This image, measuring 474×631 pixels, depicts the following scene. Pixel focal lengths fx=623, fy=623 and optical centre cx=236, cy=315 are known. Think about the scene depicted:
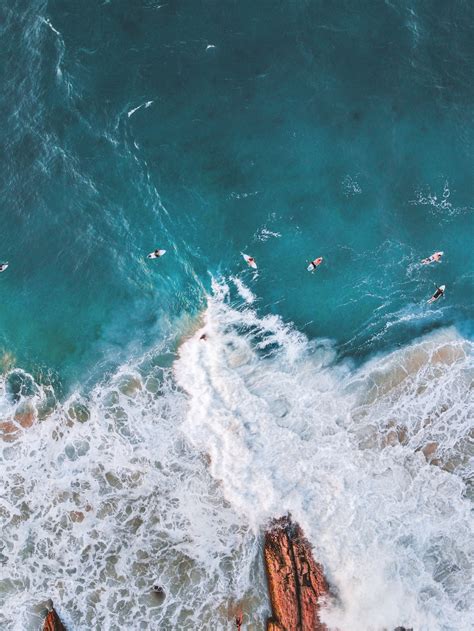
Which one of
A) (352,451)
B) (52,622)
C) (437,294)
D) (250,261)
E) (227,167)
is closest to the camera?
(52,622)

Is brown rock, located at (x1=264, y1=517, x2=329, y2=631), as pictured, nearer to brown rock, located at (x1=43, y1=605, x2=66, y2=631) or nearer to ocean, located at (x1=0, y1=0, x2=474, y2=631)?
ocean, located at (x1=0, y1=0, x2=474, y2=631)

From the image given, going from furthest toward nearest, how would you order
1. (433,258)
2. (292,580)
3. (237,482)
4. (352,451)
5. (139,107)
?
1. (139,107)
2. (433,258)
3. (352,451)
4. (237,482)
5. (292,580)

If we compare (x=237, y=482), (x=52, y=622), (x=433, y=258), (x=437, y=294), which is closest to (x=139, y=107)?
(x=433, y=258)

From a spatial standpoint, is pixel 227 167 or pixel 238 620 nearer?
pixel 238 620

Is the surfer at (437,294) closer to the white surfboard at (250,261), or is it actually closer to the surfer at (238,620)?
the white surfboard at (250,261)

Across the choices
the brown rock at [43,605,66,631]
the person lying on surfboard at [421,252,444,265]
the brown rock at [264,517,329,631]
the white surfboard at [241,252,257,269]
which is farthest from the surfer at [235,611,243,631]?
the person lying on surfboard at [421,252,444,265]

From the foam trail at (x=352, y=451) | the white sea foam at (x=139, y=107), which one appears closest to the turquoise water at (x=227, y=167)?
the white sea foam at (x=139, y=107)

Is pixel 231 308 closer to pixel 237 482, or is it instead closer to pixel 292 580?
pixel 237 482
